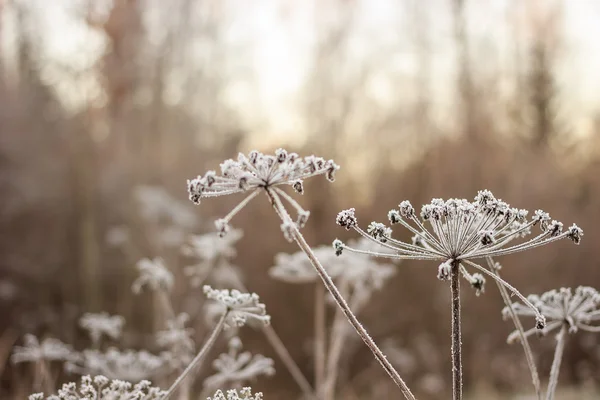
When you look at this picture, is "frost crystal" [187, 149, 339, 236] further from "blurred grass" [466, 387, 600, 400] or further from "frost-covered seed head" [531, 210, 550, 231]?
"blurred grass" [466, 387, 600, 400]

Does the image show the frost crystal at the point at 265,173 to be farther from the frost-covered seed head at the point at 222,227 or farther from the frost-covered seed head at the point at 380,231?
the frost-covered seed head at the point at 380,231

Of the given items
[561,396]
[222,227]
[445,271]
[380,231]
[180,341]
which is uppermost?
[561,396]

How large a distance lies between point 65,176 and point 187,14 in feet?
31.2

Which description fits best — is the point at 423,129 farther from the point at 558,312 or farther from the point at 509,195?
the point at 558,312

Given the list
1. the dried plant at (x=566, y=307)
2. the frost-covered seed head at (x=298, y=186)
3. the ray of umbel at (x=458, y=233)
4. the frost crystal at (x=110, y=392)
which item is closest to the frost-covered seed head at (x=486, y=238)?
the ray of umbel at (x=458, y=233)

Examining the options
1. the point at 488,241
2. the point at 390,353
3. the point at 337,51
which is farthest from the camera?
the point at 337,51

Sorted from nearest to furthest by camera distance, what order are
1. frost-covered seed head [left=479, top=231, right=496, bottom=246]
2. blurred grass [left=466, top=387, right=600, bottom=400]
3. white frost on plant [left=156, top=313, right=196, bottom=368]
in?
frost-covered seed head [left=479, top=231, right=496, bottom=246], white frost on plant [left=156, top=313, right=196, bottom=368], blurred grass [left=466, top=387, right=600, bottom=400]

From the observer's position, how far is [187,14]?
24.9m

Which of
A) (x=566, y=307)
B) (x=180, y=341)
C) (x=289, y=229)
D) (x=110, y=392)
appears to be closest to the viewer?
(x=289, y=229)

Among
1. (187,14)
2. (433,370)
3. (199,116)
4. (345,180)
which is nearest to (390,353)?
(433,370)

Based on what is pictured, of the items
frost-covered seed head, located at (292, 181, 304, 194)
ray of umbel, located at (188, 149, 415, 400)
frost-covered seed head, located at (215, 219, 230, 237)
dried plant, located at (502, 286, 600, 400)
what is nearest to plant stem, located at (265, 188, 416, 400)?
ray of umbel, located at (188, 149, 415, 400)

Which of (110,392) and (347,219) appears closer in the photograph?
(347,219)

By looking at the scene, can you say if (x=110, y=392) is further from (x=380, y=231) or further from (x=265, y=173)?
(x=380, y=231)

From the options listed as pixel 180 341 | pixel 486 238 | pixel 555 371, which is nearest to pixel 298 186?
pixel 486 238
